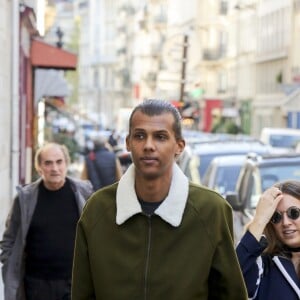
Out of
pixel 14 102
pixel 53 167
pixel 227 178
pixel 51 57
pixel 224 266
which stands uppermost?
pixel 51 57

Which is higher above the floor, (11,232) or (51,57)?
(51,57)

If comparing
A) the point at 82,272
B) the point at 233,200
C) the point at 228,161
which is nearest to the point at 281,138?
the point at 228,161

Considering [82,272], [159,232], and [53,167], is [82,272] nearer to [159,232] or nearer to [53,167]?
[159,232]

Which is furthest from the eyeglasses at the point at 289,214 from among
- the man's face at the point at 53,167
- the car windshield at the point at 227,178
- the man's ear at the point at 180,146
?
the car windshield at the point at 227,178

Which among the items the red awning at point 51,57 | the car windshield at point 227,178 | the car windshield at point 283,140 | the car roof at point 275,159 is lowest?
the car windshield at point 283,140

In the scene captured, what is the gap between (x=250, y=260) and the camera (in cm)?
468

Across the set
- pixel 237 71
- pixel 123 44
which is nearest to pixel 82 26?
pixel 123 44

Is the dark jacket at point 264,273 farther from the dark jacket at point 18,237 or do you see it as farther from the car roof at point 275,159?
the car roof at point 275,159

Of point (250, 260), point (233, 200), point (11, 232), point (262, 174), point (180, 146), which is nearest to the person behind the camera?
point (180, 146)

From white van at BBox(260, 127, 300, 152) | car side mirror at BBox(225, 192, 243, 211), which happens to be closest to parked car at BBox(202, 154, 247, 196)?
car side mirror at BBox(225, 192, 243, 211)

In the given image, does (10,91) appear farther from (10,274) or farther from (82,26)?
(82,26)

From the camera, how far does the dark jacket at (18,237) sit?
740 centimetres

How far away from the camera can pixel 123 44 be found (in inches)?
4702

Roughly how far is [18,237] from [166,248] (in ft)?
10.8
